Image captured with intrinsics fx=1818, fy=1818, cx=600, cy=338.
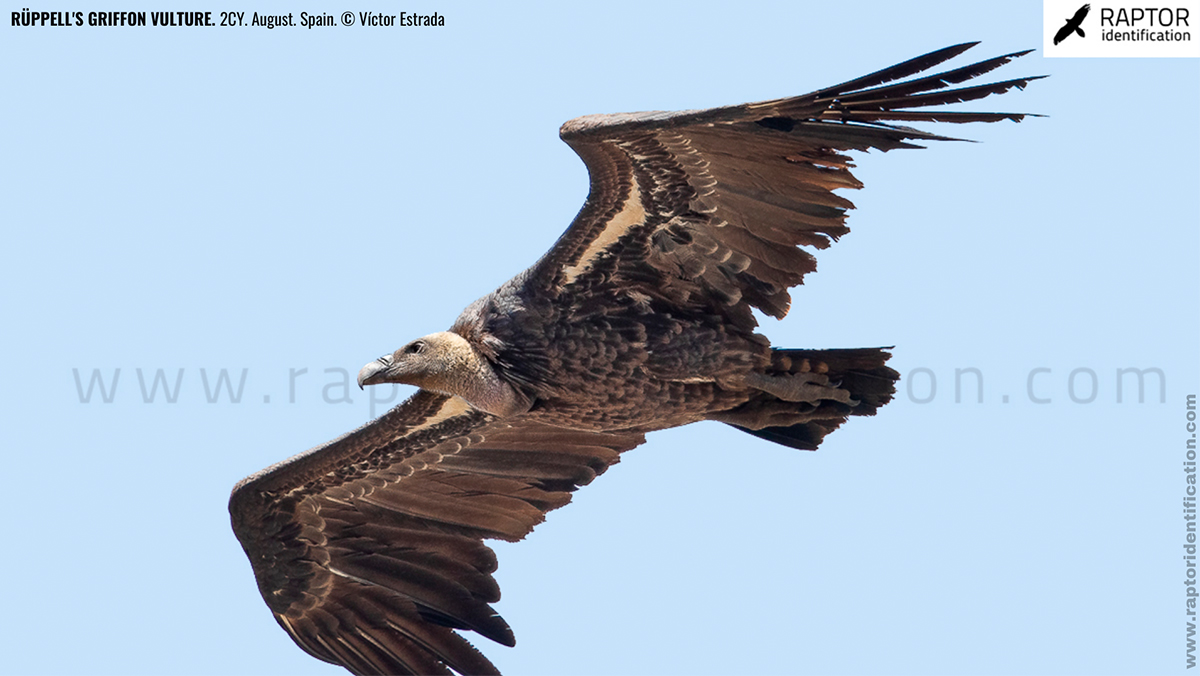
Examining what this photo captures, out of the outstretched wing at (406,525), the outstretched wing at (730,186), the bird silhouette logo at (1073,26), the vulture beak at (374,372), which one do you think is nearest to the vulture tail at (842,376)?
the outstretched wing at (730,186)

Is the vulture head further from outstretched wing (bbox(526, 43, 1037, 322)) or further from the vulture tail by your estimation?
the vulture tail

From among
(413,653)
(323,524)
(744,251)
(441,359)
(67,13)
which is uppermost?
(67,13)

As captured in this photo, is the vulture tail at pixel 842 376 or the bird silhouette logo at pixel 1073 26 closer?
the vulture tail at pixel 842 376

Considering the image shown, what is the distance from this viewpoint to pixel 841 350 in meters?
12.6

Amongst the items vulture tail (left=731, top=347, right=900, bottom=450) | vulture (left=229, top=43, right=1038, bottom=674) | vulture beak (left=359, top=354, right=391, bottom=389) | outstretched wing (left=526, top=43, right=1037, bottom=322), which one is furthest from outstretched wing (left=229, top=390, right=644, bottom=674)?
outstretched wing (left=526, top=43, right=1037, bottom=322)

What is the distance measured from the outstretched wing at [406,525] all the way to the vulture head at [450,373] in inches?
39.1

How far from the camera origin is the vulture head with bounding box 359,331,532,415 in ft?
40.7

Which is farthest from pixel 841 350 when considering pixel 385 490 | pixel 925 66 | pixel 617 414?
pixel 385 490

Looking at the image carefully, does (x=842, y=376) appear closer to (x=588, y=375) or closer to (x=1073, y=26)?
(x=588, y=375)

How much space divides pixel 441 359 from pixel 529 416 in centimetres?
81

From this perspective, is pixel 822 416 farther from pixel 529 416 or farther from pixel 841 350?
pixel 529 416

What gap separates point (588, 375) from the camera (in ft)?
40.5

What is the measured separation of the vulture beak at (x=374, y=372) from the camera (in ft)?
41.1

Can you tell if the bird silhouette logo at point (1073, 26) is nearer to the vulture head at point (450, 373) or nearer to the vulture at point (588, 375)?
the vulture at point (588, 375)
